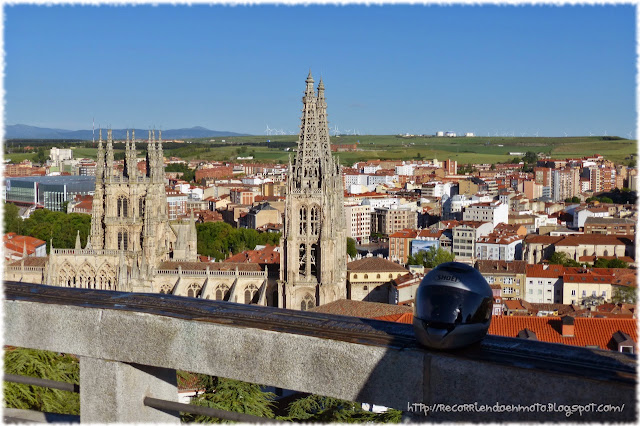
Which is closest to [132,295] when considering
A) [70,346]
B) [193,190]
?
[70,346]

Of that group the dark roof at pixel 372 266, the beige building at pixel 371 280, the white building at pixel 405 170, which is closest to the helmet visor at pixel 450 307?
the beige building at pixel 371 280

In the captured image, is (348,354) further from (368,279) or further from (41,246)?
(41,246)

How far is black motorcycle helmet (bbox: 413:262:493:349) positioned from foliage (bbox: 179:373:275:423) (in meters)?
6.21

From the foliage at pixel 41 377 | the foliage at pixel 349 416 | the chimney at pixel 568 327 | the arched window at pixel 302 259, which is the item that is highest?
the foliage at pixel 41 377

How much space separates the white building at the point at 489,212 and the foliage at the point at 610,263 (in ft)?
85.0

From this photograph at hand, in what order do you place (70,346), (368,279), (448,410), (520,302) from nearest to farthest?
(448,410), (70,346), (520,302), (368,279)

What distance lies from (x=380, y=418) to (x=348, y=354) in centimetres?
432

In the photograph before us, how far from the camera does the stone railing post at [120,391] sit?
190 inches

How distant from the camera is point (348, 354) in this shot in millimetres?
4418

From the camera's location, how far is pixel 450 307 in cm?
438

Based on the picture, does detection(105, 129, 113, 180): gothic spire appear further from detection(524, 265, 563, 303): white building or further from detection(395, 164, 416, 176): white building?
detection(395, 164, 416, 176): white building

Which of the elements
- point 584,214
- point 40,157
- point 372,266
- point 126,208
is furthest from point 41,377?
point 40,157

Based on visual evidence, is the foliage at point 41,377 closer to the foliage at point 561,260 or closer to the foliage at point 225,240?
the foliage at point 225,240

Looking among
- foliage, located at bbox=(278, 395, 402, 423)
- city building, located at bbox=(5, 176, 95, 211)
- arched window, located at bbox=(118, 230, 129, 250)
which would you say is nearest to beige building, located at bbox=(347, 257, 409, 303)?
arched window, located at bbox=(118, 230, 129, 250)
